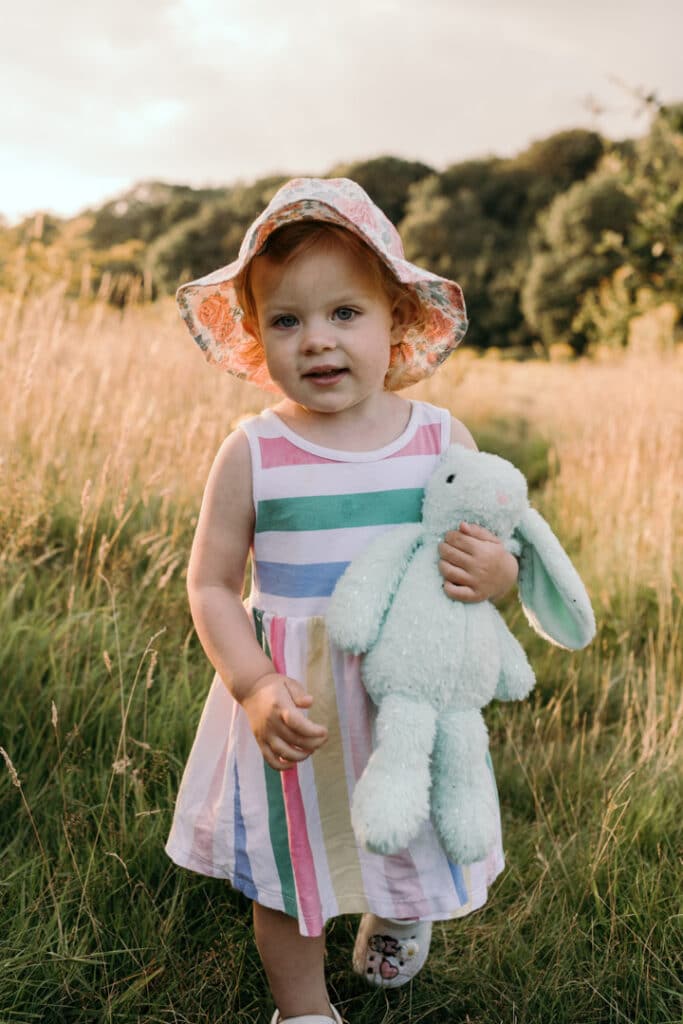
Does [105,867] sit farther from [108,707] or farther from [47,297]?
[47,297]

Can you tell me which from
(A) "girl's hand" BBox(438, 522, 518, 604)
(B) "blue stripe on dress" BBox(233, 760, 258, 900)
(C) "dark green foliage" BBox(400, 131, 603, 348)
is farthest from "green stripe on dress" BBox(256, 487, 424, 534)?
(C) "dark green foliage" BBox(400, 131, 603, 348)

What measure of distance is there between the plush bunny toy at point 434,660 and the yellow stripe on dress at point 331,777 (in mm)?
106

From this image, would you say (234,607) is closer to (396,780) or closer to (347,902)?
(396,780)

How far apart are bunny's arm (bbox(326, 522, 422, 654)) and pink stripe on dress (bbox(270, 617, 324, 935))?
0.15m

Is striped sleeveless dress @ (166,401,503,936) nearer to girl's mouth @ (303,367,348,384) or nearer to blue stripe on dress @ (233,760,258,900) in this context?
blue stripe on dress @ (233,760,258,900)

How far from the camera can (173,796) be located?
6.40 ft

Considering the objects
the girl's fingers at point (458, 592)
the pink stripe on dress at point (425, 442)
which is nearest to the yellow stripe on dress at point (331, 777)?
the girl's fingers at point (458, 592)

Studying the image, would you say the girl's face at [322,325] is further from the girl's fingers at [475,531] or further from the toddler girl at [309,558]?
the girl's fingers at [475,531]

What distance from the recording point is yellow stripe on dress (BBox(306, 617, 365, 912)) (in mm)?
1413

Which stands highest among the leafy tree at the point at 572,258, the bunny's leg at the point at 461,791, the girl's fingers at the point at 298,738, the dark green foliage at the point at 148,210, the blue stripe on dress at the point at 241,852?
the dark green foliage at the point at 148,210

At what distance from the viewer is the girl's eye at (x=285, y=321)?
1.38 metres

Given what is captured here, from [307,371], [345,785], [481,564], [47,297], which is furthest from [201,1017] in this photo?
[47,297]

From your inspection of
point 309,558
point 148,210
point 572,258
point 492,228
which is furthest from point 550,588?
point 148,210

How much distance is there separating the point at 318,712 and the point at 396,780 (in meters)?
0.25
